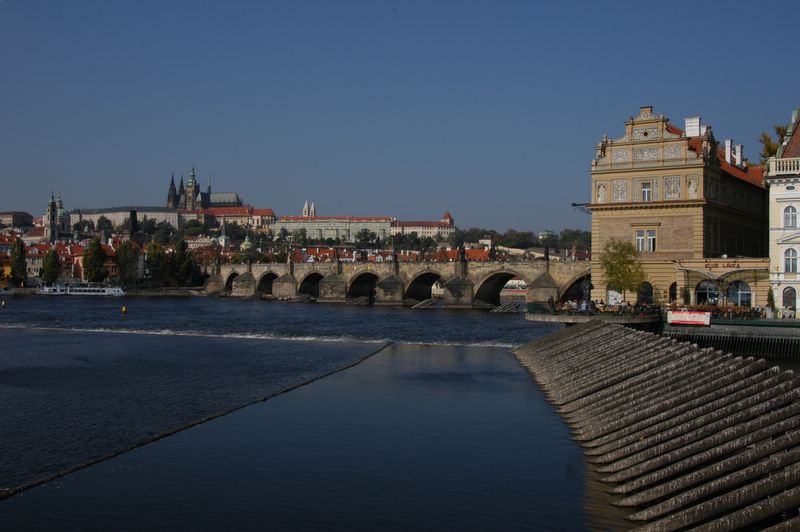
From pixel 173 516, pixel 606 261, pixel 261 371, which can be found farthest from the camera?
pixel 606 261

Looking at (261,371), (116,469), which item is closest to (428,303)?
(261,371)

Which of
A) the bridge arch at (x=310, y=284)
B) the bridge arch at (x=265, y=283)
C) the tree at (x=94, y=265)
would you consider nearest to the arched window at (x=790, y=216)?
the bridge arch at (x=310, y=284)

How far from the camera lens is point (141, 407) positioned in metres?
25.7

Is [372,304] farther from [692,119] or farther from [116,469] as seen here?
[116,469]

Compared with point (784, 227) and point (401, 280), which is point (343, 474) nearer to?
point (784, 227)

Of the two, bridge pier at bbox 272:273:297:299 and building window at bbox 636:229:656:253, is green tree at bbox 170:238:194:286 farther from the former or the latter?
building window at bbox 636:229:656:253

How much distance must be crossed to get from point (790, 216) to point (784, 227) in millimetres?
617

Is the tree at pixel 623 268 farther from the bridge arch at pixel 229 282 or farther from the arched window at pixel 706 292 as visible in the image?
the bridge arch at pixel 229 282

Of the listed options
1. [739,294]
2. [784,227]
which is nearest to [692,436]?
[784,227]

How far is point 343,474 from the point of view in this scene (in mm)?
17641

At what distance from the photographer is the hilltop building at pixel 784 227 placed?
40844 millimetres

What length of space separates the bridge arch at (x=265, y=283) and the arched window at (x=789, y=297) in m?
93.6

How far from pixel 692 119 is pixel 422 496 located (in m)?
47.6

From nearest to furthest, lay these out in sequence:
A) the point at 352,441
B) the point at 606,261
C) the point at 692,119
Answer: the point at 352,441
the point at 606,261
the point at 692,119
